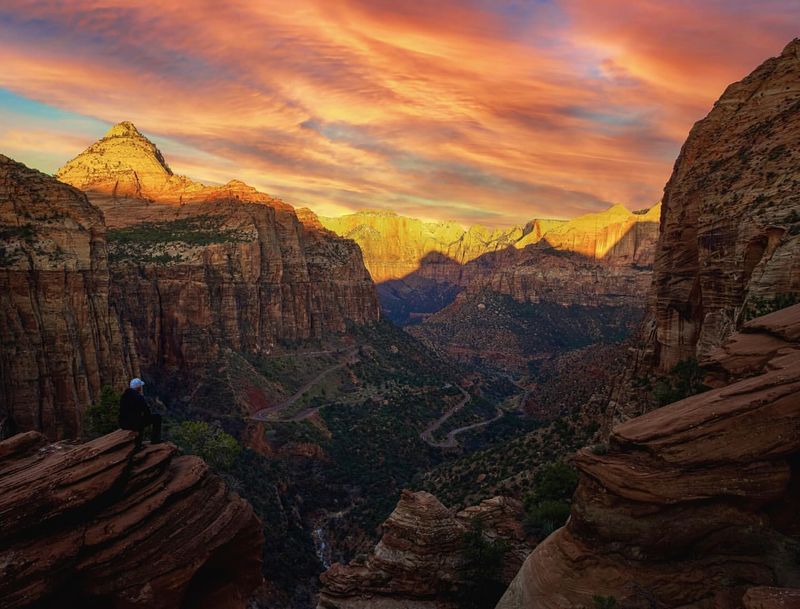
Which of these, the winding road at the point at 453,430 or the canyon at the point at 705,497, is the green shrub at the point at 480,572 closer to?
the canyon at the point at 705,497

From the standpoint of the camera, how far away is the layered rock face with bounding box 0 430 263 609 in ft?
47.8

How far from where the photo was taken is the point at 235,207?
118750mm

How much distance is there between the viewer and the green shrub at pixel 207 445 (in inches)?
2391

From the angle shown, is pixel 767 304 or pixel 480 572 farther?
pixel 480 572

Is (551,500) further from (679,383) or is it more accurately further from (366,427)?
(366,427)

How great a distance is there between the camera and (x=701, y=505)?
16.5m

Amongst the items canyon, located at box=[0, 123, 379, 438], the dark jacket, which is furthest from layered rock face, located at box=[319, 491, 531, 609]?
canyon, located at box=[0, 123, 379, 438]

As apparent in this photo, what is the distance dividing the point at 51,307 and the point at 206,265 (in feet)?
167

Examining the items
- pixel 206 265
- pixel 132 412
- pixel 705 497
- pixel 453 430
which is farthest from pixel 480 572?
pixel 206 265

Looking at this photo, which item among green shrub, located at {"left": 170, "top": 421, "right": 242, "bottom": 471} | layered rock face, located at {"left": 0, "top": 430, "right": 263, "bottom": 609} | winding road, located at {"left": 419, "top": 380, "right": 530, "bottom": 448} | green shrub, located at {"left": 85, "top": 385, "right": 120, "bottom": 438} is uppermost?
layered rock face, located at {"left": 0, "top": 430, "right": 263, "bottom": 609}

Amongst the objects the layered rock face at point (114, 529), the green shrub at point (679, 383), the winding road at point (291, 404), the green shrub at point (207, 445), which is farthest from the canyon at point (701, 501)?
the winding road at point (291, 404)

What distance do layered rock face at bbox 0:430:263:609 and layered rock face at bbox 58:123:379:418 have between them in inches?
2294

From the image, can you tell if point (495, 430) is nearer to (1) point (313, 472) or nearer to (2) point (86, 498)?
(1) point (313, 472)

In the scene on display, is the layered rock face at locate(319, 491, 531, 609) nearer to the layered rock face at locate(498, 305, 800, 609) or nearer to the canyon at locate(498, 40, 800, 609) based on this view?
the canyon at locate(498, 40, 800, 609)
